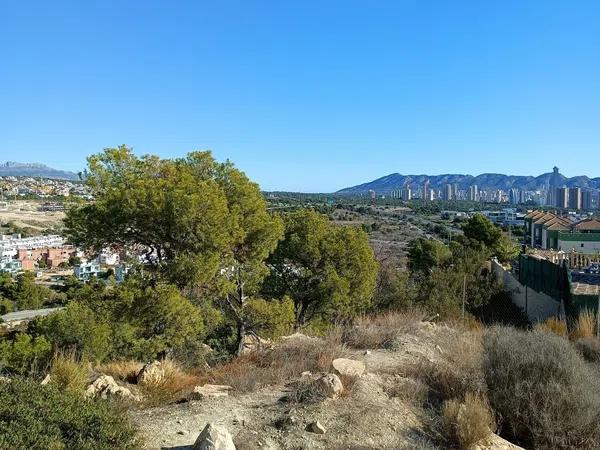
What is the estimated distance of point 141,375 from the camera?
21.2 feet

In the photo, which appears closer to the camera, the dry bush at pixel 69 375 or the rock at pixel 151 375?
the dry bush at pixel 69 375

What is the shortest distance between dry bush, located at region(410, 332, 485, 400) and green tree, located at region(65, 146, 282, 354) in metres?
5.46

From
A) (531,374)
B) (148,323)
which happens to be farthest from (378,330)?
(148,323)

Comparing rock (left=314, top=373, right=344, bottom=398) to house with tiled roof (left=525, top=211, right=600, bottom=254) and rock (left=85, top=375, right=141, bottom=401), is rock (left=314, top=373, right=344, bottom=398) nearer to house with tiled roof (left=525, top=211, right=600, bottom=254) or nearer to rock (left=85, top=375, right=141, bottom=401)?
rock (left=85, top=375, right=141, bottom=401)

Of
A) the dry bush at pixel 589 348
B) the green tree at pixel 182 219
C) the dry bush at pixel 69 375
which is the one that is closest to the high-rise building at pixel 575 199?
the green tree at pixel 182 219

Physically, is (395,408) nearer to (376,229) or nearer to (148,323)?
(148,323)

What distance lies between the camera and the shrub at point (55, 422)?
10.4 ft

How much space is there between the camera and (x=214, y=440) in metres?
3.76

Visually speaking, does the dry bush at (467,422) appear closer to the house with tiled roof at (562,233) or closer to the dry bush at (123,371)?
the dry bush at (123,371)

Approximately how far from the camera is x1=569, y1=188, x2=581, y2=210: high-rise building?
137375mm

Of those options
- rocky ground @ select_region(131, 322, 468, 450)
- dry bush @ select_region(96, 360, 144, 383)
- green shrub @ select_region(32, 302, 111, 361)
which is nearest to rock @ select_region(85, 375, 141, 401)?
rocky ground @ select_region(131, 322, 468, 450)

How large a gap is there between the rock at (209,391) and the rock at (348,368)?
127 cm

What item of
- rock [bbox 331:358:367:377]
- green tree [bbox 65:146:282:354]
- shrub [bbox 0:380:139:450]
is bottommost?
rock [bbox 331:358:367:377]

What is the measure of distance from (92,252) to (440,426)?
888 cm
